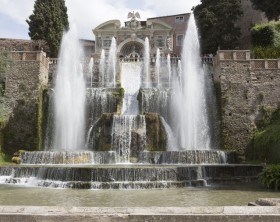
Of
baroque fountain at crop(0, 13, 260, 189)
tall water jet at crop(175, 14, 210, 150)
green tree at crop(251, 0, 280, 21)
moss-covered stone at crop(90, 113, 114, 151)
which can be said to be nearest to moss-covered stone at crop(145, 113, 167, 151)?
baroque fountain at crop(0, 13, 260, 189)

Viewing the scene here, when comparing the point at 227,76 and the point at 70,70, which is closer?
the point at 227,76

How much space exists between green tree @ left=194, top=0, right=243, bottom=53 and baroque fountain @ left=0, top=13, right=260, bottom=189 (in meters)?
7.08

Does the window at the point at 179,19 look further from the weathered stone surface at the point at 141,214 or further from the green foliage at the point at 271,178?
the weathered stone surface at the point at 141,214

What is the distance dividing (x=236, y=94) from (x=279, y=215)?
21.3m

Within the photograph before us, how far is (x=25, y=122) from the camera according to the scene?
25062mm

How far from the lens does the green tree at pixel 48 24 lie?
36.9 metres

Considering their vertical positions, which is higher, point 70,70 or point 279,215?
point 70,70

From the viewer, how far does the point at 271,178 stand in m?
12.7

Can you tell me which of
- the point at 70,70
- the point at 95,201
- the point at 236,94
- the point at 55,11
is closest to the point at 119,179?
the point at 95,201

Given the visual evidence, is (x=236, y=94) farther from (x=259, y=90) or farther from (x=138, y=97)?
(x=138, y=97)

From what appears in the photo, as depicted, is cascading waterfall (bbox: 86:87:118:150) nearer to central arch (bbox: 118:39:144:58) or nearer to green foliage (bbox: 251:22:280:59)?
green foliage (bbox: 251:22:280:59)

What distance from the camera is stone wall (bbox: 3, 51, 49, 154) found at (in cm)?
2462

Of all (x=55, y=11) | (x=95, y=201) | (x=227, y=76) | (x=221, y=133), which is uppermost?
(x=55, y=11)

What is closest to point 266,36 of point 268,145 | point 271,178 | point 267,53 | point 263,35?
point 263,35
